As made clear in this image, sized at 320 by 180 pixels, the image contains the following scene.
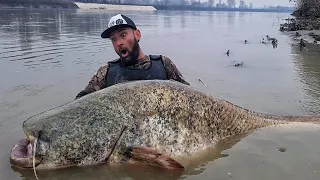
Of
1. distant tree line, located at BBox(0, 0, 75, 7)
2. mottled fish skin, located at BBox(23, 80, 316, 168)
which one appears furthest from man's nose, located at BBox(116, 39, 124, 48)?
distant tree line, located at BBox(0, 0, 75, 7)

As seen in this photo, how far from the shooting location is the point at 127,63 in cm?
495

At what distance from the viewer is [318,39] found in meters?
22.0

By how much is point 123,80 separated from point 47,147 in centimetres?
141

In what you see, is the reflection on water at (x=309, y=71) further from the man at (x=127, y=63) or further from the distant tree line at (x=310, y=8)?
the distant tree line at (x=310, y=8)

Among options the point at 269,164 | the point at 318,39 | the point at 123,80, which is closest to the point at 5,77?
the point at 123,80

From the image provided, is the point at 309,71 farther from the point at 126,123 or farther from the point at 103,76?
the point at 126,123

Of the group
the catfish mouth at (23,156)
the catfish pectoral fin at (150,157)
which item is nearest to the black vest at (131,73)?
the catfish pectoral fin at (150,157)

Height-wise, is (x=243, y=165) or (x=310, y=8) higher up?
(x=310, y=8)

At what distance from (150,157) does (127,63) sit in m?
1.45

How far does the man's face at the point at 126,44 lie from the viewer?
484 cm

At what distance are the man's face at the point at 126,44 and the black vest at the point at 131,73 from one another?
0.41ft

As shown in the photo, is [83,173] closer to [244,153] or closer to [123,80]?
[123,80]

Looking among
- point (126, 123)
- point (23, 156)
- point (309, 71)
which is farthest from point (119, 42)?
point (309, 71)

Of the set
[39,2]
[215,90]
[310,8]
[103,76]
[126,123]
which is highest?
[39,2]
